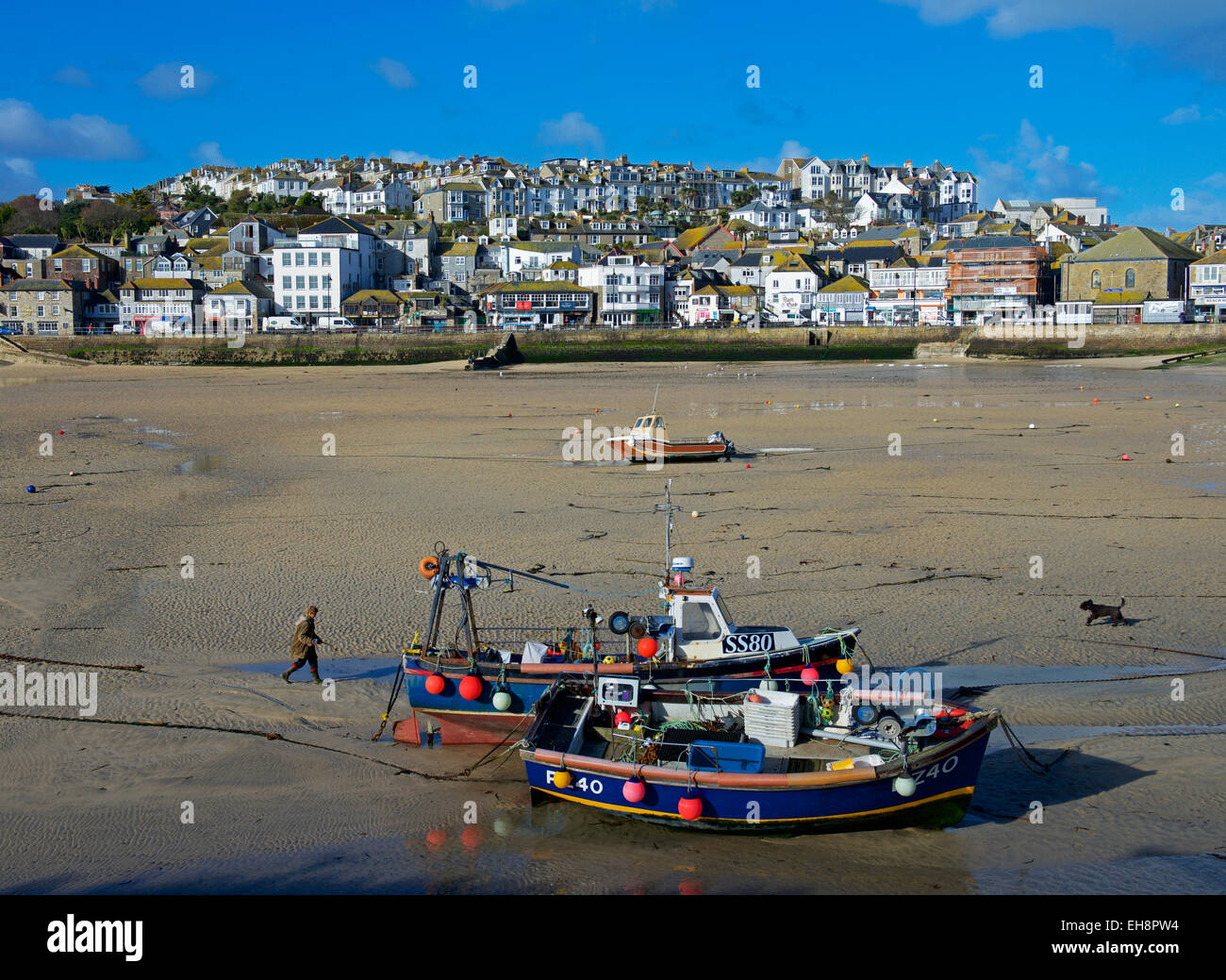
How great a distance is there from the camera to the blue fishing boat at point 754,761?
779cm

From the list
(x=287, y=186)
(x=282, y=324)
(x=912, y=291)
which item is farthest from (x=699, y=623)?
(x=287, y=186)

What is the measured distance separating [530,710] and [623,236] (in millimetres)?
102932

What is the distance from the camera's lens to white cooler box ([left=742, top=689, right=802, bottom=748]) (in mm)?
8555

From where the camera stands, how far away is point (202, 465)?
23.7 metres

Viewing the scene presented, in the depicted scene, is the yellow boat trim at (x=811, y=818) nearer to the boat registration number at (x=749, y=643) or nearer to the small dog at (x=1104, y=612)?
the boat registration number at (x=749, y=643)

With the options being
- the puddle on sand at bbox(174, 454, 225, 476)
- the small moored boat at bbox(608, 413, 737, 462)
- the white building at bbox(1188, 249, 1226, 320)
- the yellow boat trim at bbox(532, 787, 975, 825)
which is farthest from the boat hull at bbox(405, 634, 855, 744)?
the white building at bbox(1188, 249, 1226, 320)

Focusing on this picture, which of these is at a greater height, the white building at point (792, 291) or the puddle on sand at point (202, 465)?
the white building at point (792, 291)

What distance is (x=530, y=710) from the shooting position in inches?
381

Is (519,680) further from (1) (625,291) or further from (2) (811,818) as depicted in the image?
(1) (625,291)

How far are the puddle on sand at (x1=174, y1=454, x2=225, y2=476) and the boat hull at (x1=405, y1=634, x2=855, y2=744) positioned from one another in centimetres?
1462

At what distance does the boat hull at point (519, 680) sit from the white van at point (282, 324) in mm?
62924

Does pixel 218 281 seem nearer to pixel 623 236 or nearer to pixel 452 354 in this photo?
pixel 452 354

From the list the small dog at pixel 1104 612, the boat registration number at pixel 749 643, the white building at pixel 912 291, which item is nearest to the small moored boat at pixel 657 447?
the small dog at pixel 1104 612
